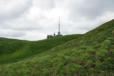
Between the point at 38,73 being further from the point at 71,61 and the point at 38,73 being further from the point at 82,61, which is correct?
the point at 82,61

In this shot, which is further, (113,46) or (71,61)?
(113,46)

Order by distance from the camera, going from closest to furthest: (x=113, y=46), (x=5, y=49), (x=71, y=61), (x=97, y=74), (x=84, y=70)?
(x=97, y=74) < (x=84, y=70) < (x=71, y=61) < (x=113, y=46) < (x=5, y=49)

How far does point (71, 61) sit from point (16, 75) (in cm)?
936

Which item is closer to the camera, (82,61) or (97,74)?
(97,74)

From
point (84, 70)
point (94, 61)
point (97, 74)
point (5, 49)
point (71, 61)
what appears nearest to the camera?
point (97, 74)

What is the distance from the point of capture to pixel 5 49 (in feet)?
185

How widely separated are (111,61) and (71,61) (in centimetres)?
600

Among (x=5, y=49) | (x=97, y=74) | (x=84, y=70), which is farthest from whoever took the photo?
(x=5, y=49)

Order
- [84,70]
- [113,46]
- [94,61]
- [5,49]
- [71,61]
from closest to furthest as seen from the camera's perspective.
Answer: [84,70]
[94,61]
[71,61]
[113,46]
[5,49]

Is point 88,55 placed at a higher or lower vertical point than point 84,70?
higher

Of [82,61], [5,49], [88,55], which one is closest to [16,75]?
[82,61]

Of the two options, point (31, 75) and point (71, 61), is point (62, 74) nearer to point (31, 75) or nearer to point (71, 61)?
point (71, 61)

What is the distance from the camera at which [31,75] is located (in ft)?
61.4

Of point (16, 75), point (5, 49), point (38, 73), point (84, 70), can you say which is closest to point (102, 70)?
point (84, 70)
